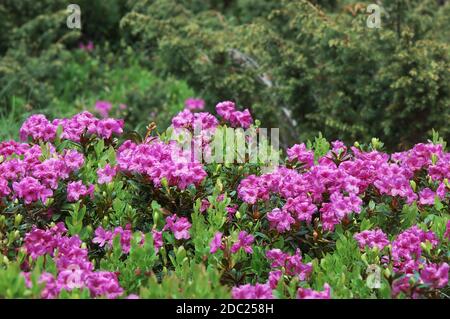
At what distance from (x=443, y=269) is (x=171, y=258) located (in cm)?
92

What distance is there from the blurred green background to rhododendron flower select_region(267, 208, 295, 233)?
1721mm

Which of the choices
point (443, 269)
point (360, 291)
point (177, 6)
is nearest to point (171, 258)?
point (360, 291)

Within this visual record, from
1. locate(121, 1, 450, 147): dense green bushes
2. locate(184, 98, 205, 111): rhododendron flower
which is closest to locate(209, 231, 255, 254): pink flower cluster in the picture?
locate(121, 1, 450, 147): dense green bushes

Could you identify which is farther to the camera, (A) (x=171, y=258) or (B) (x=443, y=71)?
(B) (x=443, y=71)

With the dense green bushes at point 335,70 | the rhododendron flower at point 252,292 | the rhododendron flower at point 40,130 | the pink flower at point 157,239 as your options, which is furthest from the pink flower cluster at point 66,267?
the dense green bushes at point 335,70

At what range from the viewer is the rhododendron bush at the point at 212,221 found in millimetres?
2533

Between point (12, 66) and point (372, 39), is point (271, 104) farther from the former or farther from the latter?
point (12, 66)

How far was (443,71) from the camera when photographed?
525 centimetres

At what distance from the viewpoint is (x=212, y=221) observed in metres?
2.95

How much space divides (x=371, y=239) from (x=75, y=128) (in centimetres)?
141

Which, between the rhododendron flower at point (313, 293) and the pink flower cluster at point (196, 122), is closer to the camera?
the rhododendron flower at point (313, 293)

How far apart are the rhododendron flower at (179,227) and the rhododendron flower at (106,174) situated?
1.29 feet

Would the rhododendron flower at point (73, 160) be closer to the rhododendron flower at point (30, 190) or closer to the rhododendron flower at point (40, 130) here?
the rhododendron flower at point (30, 190)

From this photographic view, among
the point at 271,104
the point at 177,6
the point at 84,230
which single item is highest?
the point at 177,6
